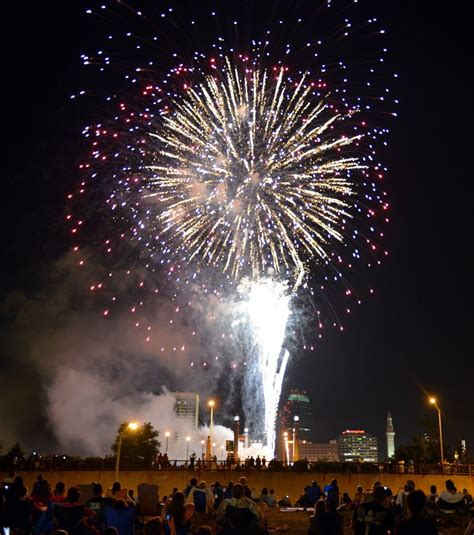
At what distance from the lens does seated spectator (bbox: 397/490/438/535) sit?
25.6ft

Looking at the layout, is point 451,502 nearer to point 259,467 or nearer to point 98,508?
point 98,508

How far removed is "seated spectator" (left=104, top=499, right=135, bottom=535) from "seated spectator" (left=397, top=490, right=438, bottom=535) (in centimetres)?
520

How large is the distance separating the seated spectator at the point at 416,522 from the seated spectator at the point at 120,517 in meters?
5.20

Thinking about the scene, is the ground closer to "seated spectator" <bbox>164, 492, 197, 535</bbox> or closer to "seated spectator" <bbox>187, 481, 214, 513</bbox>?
"seated spectator" <bbox>187, 481, 214, 513</bbox>

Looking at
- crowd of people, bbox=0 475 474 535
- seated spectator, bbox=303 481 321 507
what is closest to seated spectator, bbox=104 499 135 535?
crowd of people, bbox=0 475 474 535

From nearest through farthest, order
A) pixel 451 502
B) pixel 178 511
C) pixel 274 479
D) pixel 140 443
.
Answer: pixel 178 511
pixel 451 502
pixel 274 479
pixel 140 443

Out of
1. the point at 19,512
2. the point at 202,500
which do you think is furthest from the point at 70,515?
the point at 202,500

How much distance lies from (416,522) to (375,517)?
89.0 inches

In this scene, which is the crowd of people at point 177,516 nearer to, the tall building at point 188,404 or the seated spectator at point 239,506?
the seated spectator at point 239,506

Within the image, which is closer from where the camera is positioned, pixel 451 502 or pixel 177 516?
pixel 177 516

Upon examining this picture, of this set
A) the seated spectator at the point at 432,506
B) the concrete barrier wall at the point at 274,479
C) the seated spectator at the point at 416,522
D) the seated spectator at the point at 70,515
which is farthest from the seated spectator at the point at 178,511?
the concrete barrier wall at the point at 274,479

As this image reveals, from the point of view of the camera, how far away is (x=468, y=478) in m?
38.2

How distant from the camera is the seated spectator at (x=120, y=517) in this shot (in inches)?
438

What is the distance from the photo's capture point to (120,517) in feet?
36.7
